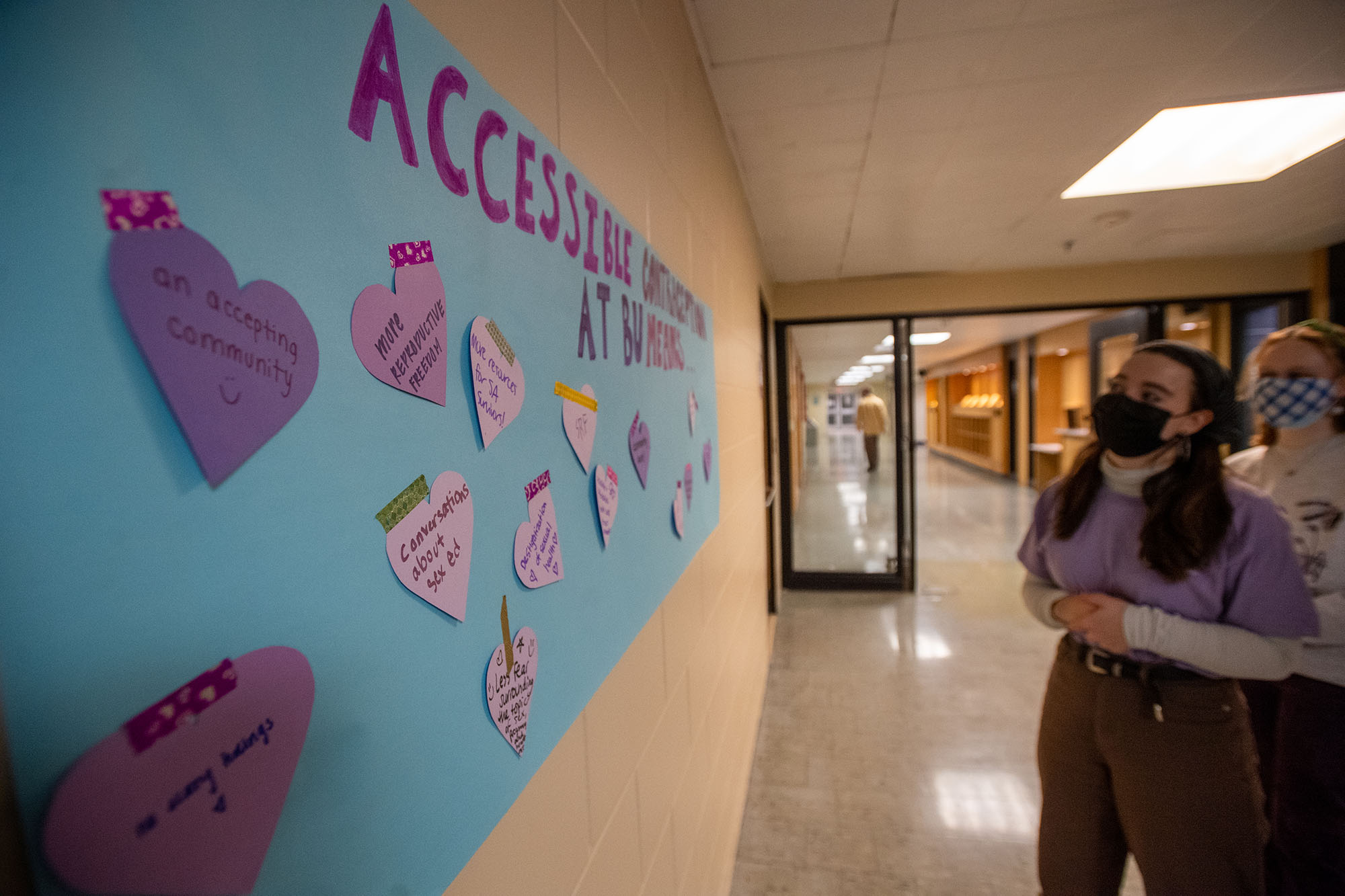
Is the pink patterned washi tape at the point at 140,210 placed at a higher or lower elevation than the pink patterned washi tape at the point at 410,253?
lower

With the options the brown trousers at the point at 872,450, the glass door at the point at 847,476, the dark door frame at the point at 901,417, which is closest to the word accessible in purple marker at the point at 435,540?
the dark door frame at the point at 901,417

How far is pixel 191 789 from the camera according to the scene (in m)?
0.25

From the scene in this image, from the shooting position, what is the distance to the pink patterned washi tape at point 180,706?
237 mm

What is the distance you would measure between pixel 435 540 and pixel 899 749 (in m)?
2.66

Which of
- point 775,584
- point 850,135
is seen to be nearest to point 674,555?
point 850,135

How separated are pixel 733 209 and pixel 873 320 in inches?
102

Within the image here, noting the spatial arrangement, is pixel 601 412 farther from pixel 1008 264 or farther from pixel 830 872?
pixel 1008 264

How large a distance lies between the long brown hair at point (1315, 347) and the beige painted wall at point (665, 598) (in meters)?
1.69

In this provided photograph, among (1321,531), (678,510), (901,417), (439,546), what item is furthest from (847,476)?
(439,546)

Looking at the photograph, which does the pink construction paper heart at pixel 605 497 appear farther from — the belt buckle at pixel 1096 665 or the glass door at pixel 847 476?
the glass door at pixel 847 476

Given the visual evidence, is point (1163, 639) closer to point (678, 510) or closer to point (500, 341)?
point (678, 510)

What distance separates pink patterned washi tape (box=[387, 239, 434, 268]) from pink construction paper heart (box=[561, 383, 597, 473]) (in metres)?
0.24

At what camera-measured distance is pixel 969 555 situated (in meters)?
5.32

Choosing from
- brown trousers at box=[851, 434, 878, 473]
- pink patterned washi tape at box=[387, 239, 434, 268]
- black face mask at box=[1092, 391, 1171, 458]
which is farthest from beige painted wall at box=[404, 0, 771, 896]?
brown trousers at box=[851, 434, 878, 473]
